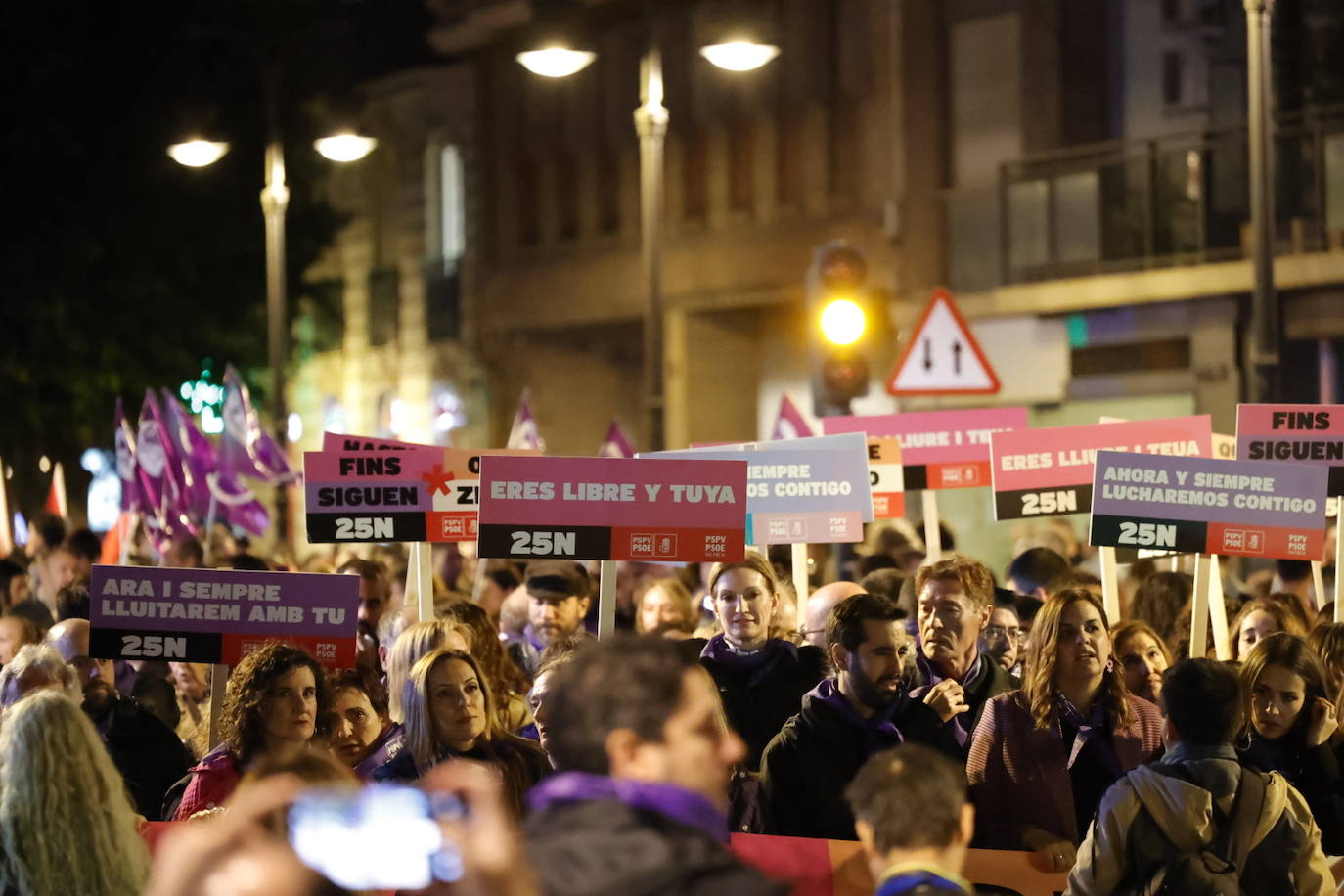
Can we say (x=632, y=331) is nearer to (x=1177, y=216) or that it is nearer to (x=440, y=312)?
(x=440, y=312)

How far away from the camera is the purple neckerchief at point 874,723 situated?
6.95 m

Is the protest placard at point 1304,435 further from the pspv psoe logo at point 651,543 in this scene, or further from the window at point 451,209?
the window at point 451,209

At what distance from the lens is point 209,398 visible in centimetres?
3334

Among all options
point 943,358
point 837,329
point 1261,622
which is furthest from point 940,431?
point 1261,622

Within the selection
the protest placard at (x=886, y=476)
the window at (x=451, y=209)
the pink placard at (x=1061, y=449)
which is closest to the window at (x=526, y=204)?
the window at (x=451, y=209)

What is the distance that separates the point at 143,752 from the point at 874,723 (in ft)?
9.46

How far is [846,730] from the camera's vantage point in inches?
276

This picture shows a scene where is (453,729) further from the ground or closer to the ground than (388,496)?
closer to the ground

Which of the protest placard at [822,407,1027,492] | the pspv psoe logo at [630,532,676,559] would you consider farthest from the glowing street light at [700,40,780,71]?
the pspv psoe logo at [630,532,676,559]

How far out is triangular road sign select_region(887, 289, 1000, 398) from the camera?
1419 cm

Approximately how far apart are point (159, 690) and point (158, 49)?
23557 millimetres

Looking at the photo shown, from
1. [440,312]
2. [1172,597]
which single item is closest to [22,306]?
[440,312]

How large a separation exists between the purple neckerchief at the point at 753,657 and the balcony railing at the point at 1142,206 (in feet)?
46.5

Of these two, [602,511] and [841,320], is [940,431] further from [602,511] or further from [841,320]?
[602,511]
